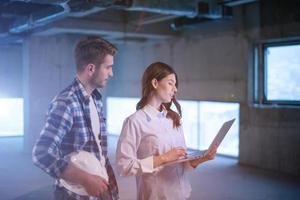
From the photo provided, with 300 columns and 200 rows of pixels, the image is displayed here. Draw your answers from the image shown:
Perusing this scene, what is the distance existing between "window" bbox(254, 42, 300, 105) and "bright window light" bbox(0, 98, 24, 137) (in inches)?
232

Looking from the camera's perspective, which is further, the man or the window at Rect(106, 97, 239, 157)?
the window at Rect(106, 97, 239, 157)

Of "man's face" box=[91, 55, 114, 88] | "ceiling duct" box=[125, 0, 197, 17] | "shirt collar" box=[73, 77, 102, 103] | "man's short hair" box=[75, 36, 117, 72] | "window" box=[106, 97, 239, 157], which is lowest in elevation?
"window" box=[106, 97, 239, 157]

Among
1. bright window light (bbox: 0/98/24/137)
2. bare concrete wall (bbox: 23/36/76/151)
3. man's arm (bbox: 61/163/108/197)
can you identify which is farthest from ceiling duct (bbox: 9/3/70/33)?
bright window light (bbox: 0/98/24/137)

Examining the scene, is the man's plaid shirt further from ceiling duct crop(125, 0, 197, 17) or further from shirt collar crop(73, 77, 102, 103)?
ceiling duct crop(125, 0, 197, 17)

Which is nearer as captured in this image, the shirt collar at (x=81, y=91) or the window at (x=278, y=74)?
the shirt collar at (x=81, y=91)

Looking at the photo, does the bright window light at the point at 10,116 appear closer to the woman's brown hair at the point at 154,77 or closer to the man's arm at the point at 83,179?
the woman's brown hair at the point at 154,77

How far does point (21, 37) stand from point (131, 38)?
6.64 feet

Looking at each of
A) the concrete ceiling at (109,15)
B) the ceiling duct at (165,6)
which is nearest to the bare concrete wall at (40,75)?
the concrete ceiling at (109,15)

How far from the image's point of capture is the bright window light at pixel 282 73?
5203 mm

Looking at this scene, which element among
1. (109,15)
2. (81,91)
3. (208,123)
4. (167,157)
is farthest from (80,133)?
(208,123)

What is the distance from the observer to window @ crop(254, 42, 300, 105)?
521 centimetres

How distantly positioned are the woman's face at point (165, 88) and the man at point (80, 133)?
29cm

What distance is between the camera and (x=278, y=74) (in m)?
5.40

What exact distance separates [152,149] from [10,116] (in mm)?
8274
